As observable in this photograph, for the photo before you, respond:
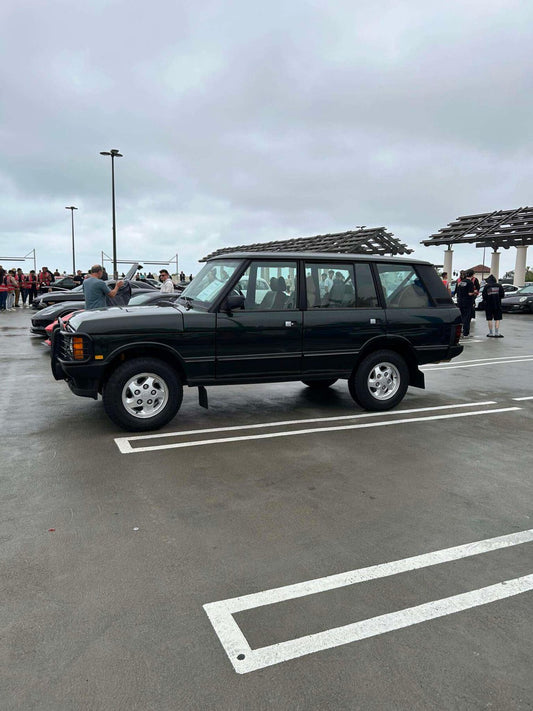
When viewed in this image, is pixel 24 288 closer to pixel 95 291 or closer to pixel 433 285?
pixel 95 291

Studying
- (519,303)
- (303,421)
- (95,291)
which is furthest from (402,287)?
(519,303)

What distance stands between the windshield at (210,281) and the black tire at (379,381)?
1950mm

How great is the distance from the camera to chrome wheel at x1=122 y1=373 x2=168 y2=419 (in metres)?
5.56

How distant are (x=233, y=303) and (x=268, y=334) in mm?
562

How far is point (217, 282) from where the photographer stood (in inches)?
243

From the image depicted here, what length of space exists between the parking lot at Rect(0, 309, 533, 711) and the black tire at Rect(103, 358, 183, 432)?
0.20 m

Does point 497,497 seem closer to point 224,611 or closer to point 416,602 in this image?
point 416,602

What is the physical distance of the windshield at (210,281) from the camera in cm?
605

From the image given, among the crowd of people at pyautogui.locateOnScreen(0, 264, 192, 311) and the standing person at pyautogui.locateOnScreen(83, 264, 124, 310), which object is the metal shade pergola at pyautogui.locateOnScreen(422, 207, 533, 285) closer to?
the crowd of people at pyautogui.locateOnScreen(0, 264, 192, 311)

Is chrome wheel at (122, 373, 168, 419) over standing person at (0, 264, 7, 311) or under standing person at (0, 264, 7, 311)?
under

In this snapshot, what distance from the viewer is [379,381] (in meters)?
6.70

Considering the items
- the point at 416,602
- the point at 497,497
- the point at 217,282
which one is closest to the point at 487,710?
the point at 416,602

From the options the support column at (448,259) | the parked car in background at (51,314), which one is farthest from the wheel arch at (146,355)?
the support column at (448,259)

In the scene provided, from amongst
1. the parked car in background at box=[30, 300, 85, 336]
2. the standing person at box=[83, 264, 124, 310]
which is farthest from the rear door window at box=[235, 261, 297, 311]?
the parked car in background at box=[30, 300, 85, 336]
